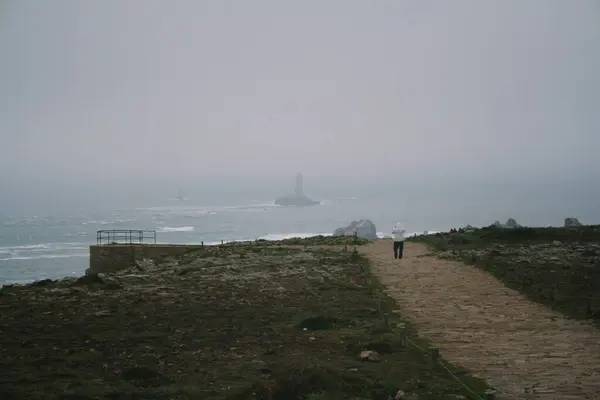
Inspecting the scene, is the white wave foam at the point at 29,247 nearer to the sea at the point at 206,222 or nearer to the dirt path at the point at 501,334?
the sea at the point at 206,222

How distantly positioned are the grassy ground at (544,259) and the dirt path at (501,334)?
0.61 meters

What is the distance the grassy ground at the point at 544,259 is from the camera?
50.1 ft

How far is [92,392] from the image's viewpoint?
27.7 ft

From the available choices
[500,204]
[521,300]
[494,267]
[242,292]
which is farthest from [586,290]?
[500,204]

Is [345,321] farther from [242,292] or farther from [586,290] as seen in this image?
[586,290]

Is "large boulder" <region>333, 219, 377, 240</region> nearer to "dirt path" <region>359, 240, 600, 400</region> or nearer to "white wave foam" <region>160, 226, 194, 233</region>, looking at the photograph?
"dirt path" <region>359, 240, 600, 400</region>

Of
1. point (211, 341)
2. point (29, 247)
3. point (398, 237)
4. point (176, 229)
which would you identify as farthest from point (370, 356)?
point (176, 229)

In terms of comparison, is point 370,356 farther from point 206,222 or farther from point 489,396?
point 206,222

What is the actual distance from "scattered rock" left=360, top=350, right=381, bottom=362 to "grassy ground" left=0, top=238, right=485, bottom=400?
142mm

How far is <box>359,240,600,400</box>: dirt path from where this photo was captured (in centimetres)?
880

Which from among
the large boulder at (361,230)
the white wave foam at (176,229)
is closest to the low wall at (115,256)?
the large boulder at (361,230)

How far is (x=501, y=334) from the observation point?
39.3 ft

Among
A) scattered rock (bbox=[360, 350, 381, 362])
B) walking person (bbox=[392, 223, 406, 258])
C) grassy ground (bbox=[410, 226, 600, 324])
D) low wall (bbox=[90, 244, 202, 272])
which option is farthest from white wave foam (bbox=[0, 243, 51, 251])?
scattered rock (bbox=[360, 350, 381, 362])

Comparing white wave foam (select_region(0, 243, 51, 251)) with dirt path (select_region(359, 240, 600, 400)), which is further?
white wave foam (select_region(0, 243, 51, 251))
